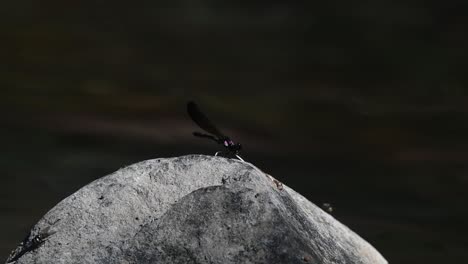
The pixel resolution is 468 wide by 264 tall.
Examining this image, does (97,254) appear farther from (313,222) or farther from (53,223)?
(313,222)

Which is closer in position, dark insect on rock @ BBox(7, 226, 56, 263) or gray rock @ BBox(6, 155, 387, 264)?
gray rock @ BBox(6, 155, 387, 264)

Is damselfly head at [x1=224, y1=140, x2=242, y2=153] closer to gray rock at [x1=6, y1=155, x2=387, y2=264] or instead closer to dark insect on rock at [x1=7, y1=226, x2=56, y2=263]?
gray rock at [x1=6, y1=155, x2=387, y2=264]

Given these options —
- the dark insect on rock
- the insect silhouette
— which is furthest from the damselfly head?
the dark insect on rock

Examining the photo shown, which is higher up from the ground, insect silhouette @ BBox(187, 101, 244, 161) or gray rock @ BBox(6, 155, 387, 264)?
insect silhouette @ BBox(187, 101, 244, 161)

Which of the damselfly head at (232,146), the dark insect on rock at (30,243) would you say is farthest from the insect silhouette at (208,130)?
the dark insect on rock at (30,243)

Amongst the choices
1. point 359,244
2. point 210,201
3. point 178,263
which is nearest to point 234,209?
point 210,201
